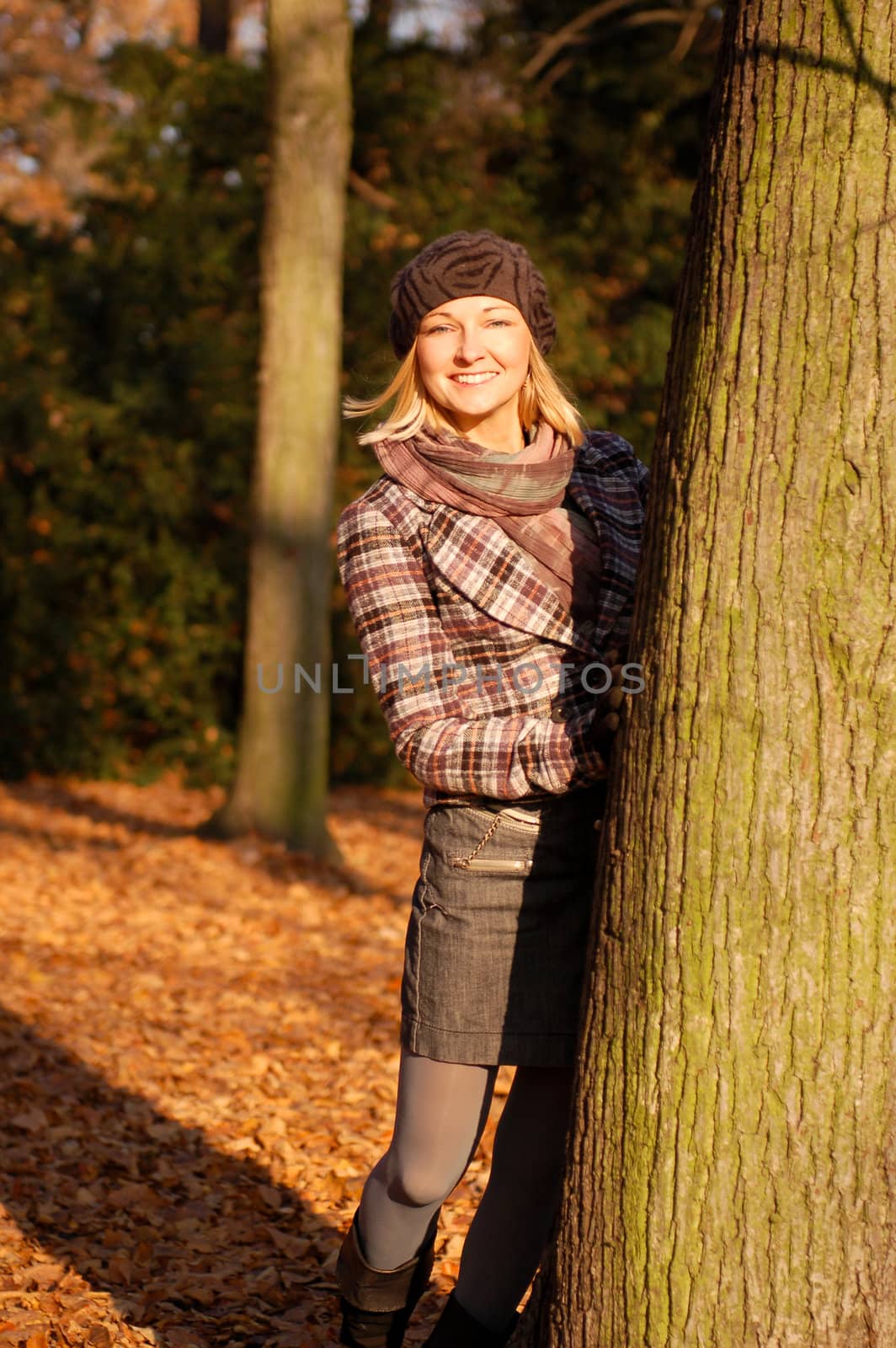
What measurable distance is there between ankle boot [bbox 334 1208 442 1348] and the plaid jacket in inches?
33.3

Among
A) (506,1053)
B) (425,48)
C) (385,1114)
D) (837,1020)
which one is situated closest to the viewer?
(837,1020)

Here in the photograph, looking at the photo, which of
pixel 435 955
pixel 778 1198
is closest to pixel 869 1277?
pixel 778 1198

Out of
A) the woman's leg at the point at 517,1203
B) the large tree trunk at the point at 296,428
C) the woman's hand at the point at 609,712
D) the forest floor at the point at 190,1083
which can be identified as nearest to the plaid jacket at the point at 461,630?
the woman's hand at the point at 609,712

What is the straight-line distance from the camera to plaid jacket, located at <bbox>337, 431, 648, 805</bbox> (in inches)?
90.8

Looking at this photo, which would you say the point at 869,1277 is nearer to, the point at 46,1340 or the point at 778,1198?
the point at 778,1198

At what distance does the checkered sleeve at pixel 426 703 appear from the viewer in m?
2.21

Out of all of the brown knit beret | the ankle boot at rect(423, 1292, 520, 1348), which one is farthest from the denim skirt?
the brown knit beret

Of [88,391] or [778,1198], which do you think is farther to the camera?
[88,391]

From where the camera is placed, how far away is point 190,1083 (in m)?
4.76

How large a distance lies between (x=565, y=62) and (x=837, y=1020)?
11.2 m

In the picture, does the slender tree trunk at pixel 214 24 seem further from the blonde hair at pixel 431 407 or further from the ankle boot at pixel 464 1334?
the ankle boot at pixel 464 1334

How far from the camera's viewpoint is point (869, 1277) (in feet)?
6.36

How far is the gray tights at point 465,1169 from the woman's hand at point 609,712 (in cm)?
63

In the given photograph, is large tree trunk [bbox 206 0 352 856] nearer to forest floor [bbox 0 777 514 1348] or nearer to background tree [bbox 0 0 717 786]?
forest floor [bbox 0 777 514 1348]
